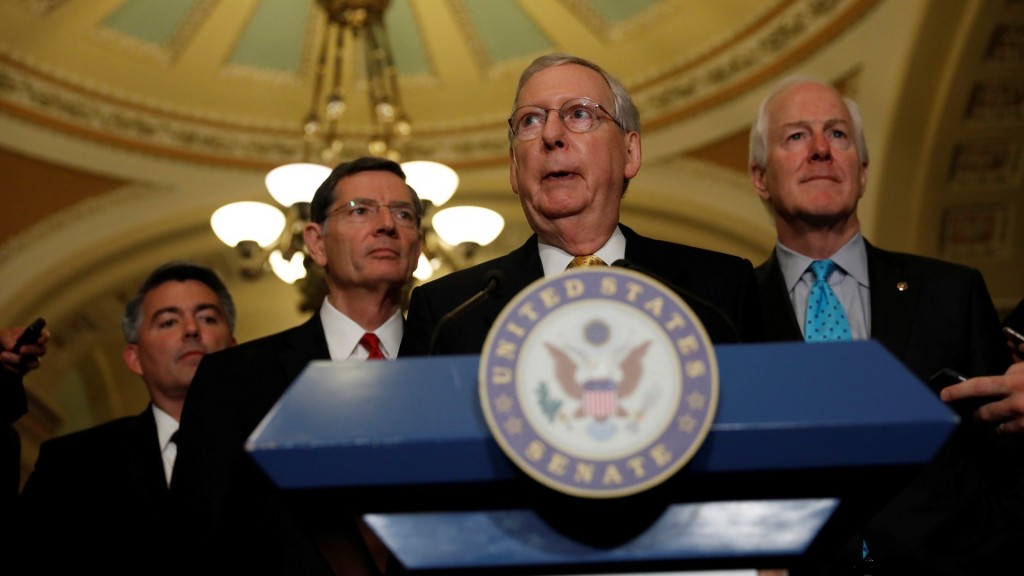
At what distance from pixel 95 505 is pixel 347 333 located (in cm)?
71

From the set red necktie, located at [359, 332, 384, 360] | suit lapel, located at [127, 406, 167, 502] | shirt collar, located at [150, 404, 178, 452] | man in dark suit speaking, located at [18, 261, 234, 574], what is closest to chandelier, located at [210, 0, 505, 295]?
man in dark suit speaking, located at [18, 261, 234, 574]

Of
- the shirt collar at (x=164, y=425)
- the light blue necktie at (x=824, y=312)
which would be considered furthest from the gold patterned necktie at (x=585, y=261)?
the shirt collar at (x=164, y=425)

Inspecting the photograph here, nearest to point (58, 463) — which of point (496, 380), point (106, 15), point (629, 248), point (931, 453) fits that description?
point (629, 248)

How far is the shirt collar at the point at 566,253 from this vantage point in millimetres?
1974

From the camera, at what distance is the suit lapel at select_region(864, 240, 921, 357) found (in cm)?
218

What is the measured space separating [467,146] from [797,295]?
654 centimetres

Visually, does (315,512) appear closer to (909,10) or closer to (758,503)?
(758,503)

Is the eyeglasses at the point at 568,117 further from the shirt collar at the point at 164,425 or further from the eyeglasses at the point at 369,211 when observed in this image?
the shirt collar at the point at 164,425

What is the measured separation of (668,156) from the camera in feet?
27.9

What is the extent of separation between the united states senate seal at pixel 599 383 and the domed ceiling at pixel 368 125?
6347 mm

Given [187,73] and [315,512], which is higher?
[187,73]

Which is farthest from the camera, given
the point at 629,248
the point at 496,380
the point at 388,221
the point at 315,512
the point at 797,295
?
the point at 388,221

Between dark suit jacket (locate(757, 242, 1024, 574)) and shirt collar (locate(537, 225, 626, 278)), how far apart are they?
45 centimetres

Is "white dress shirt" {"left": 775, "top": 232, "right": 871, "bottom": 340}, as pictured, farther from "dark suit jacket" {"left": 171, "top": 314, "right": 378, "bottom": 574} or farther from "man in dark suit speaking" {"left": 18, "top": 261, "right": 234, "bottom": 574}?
"man in dark suit speaking" {"left": 18, "top": 261, "right": 234, "bottom": 574}
